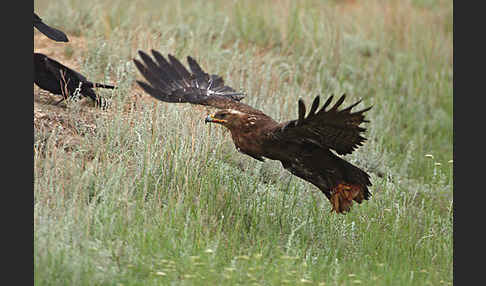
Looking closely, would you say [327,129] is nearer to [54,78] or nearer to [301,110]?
[301,110]

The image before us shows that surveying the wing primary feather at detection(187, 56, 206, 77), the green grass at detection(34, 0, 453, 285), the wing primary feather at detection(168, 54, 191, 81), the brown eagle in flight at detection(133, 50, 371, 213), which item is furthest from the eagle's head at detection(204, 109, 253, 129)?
the wing primary feather at detection(187, 56, 206, 77)

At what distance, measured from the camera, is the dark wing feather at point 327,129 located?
220 inches

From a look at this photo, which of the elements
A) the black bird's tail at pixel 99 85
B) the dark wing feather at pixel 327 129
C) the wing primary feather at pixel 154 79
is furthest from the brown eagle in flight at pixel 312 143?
the black bird's tail at pixel 99 85

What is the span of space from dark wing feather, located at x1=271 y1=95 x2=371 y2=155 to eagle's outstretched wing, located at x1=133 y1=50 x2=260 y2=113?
1.42 m

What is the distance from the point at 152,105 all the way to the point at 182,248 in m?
2.81

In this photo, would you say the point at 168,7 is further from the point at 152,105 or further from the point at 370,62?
the point at 152,105

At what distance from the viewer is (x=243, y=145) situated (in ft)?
20.9

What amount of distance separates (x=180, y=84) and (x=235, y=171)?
1399 millimetres

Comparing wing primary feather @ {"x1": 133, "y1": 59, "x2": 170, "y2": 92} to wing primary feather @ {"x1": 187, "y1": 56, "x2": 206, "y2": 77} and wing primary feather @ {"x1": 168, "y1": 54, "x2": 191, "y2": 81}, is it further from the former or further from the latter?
wing primary feather @ {"x1": 187, "y1": 56, "x2": 206, "y2": 77}

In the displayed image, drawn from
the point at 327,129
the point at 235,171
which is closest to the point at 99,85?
the point at 235,171

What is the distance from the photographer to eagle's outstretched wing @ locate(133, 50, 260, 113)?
295 inches

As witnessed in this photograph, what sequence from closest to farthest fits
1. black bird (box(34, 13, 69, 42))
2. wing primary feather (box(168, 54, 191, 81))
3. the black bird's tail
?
black bird (box(34, 13, 69, 42)) < the black bird's tail < wing primary feather (box(168, 54, 191, 81))

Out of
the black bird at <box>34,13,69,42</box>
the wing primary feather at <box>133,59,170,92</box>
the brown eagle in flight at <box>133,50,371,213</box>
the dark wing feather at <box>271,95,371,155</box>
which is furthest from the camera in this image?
the wing primary feather at <box>133,59,170,92</box>

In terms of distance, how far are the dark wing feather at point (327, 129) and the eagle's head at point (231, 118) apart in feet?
1.16
